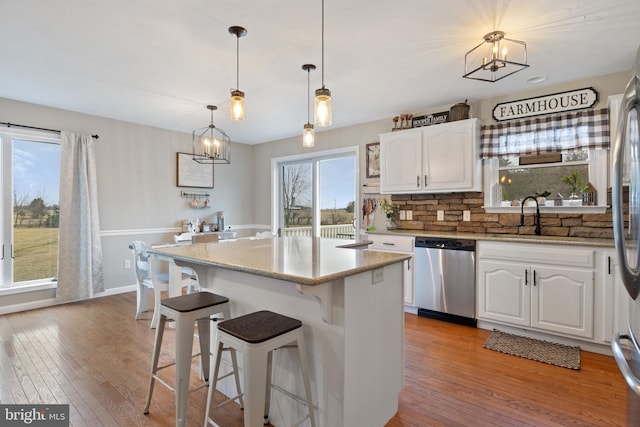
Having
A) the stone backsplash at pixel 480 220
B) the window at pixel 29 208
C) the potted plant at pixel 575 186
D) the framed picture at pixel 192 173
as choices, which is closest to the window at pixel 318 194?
the stone backsplash at pixel 480 220

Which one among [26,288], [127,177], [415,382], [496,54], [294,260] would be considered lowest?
[415,382]

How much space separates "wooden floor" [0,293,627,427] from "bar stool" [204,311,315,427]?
648 mm

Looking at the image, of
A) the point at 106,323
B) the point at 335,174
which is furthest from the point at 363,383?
the point at 335,174

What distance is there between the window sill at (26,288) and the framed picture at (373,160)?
4.29 metres

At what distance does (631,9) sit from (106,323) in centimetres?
499

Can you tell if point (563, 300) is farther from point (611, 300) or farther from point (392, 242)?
point (392, 242)

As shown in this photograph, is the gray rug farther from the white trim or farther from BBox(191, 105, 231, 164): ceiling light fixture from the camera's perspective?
the white trim

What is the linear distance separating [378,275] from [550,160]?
2.68 meters

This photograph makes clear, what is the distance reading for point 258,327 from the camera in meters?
1.52

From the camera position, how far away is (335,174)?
5.27 metres

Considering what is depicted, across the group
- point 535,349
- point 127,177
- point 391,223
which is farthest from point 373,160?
point 127,177

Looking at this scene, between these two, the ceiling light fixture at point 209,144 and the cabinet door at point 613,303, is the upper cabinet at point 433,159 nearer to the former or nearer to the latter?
the cabinet door at point 613,303

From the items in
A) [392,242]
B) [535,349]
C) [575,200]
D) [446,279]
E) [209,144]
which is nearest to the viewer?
[535,349]

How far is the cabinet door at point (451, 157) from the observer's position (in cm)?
356
